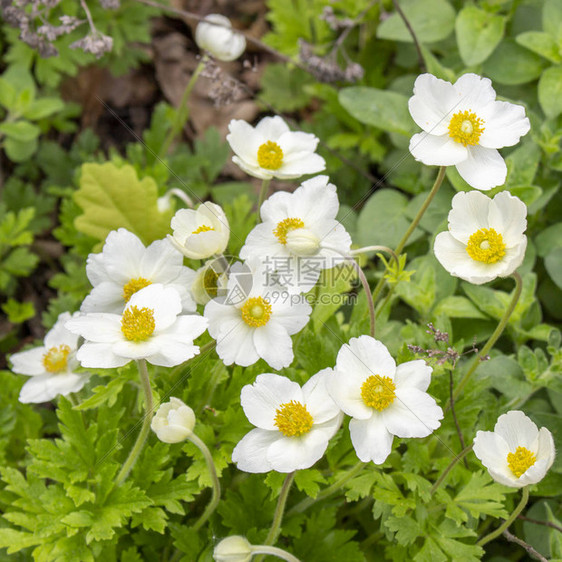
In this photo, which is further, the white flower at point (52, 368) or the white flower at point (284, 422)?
the white flower at point (52, 368)

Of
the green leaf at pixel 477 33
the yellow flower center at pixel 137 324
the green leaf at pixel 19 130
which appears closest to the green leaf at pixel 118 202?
the green leaf at pixel 19 130

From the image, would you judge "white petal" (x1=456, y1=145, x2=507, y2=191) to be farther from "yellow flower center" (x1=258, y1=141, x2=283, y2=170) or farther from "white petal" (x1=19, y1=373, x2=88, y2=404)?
"white petal" (x1=19, y1=373, x2=88, y2=404)

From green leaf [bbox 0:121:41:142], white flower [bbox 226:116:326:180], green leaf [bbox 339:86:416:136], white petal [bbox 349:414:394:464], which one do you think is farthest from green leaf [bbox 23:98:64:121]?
white petal [bbox 349:414:394:464]

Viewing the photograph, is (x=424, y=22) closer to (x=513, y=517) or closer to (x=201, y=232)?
(x=201, y=232)

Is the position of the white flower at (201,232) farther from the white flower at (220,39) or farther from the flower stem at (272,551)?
the white flower at (220,39)

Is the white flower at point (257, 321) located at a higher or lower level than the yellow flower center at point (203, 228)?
lower

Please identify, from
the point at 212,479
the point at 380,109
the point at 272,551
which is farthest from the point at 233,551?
the point at 380,109

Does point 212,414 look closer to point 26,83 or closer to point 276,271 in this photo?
point 276,271
